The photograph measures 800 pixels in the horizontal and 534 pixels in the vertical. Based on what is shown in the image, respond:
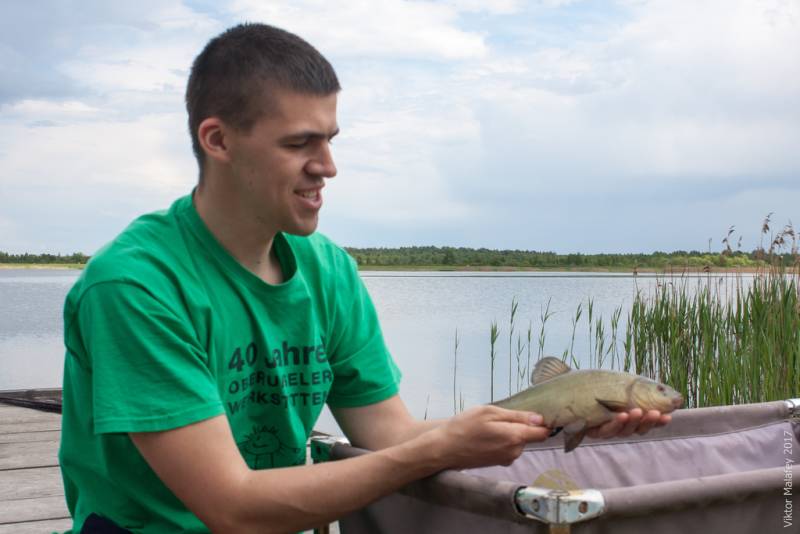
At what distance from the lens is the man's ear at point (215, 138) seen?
1553 millimetres

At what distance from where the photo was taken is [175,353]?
1.43 meters

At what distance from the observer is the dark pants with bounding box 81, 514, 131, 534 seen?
1536 mm

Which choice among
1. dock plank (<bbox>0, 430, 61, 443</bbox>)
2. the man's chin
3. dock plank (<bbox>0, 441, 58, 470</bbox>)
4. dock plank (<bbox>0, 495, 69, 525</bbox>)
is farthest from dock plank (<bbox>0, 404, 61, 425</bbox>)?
the man's chin

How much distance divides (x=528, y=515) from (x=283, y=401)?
546 mm

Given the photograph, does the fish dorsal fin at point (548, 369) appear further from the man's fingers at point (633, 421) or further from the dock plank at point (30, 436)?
the dock plank at point (30, 436)

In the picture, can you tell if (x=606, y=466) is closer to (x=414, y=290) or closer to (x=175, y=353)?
(x=175, y=353)

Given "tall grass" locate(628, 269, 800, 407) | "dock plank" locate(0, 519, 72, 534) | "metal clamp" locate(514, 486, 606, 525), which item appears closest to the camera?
"metal clamp" locate(514, 486, 606, 525)

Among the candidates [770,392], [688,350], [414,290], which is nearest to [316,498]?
[770,392]

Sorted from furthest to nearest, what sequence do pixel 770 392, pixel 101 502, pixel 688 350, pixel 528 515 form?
pixel 688 350 → pixel 770 392 → pixel 101 502 → pixel 528 515

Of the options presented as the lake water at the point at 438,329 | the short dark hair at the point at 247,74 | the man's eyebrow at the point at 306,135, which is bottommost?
the lake water at the point at 438,329

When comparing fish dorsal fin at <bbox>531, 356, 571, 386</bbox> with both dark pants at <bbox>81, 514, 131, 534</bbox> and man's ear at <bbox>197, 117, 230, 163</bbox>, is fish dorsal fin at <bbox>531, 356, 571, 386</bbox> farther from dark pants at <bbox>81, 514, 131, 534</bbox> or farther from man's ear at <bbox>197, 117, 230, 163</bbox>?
dark pants at <bbox>81, 514, 131, 534</bbox>

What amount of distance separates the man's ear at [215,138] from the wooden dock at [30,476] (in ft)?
5.34

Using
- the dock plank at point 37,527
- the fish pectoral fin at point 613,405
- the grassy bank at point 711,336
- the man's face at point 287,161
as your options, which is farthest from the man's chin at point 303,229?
the grassy bank at point 711,336

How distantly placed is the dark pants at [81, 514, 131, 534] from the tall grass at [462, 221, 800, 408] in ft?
11.9
